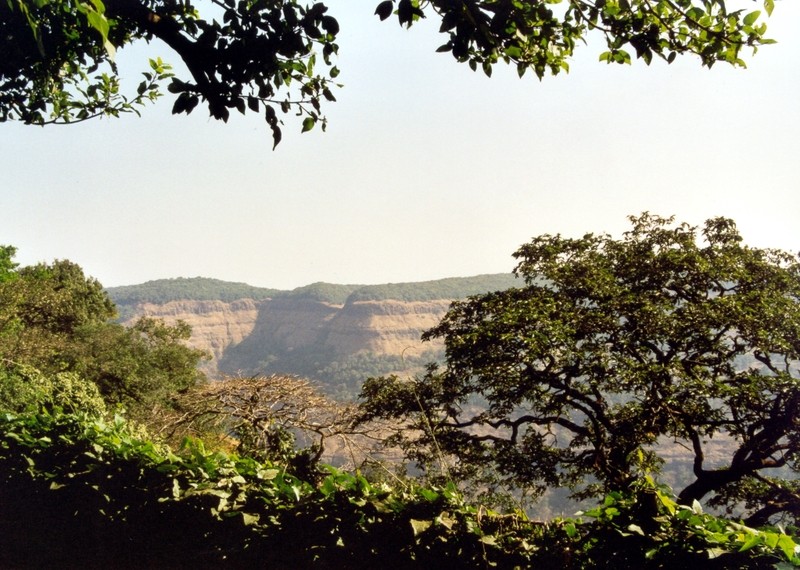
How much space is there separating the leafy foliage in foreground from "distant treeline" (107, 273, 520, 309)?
115 meters

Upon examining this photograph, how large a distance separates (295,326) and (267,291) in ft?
83.0

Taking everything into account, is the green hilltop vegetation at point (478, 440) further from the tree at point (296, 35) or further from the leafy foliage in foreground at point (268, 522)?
the tree at point (296, 35)

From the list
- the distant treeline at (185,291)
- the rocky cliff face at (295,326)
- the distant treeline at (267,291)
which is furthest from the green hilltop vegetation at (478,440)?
the distant treeline at (185,291)

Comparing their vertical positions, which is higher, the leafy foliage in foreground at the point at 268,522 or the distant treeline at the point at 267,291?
the distant treeline at the point at 267,291

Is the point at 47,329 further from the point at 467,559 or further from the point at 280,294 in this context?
the point at 280,294

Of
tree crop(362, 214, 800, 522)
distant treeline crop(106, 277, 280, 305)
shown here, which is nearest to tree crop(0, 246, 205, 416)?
tree crop(362, 214, 800, 522)

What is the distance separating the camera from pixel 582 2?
15.0 feet

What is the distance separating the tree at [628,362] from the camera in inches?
425

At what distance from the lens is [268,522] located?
3721mm

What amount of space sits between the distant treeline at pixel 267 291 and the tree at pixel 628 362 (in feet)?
349

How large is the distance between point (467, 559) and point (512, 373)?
27.8ft

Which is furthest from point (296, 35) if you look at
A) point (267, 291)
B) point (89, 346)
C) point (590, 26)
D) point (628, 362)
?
point (267, 291)

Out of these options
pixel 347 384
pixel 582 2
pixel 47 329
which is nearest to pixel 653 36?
pixel 582 2

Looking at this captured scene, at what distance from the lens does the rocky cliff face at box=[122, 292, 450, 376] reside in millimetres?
140500
